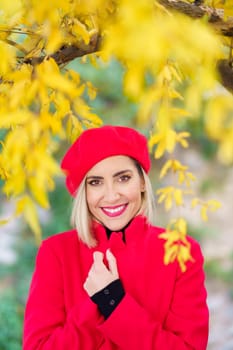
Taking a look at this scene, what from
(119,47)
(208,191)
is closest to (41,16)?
(119,47)

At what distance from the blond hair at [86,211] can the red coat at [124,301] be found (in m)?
0.02

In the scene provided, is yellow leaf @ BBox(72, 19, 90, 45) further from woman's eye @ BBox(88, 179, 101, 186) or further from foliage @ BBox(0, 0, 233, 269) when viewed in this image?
woman's eye @ BBox(88, 179, 101, 186)

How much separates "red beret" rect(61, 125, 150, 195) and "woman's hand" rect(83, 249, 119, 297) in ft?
0.62

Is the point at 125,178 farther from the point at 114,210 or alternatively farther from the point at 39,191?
the point at 39,191

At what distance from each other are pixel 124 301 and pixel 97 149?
1.14ft

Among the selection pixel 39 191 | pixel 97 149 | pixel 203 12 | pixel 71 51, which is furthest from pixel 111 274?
pixel 39 191

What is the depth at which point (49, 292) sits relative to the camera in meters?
1.57

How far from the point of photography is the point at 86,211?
5.23 ft

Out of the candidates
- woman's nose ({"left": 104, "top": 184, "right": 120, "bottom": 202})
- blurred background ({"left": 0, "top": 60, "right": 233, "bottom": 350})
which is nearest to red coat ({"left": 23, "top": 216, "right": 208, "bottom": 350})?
woman's nose ({"left": 104, "top": 184, "right": 120, "bottom": 202})

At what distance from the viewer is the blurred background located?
13.8 ft

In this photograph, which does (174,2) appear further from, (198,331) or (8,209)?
(8,209)

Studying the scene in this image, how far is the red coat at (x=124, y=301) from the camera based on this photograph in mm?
1495

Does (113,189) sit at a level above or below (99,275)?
above

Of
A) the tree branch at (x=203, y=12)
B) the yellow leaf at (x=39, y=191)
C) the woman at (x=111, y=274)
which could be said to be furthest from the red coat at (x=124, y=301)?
the yellow leaf at (x=39, y=191)
